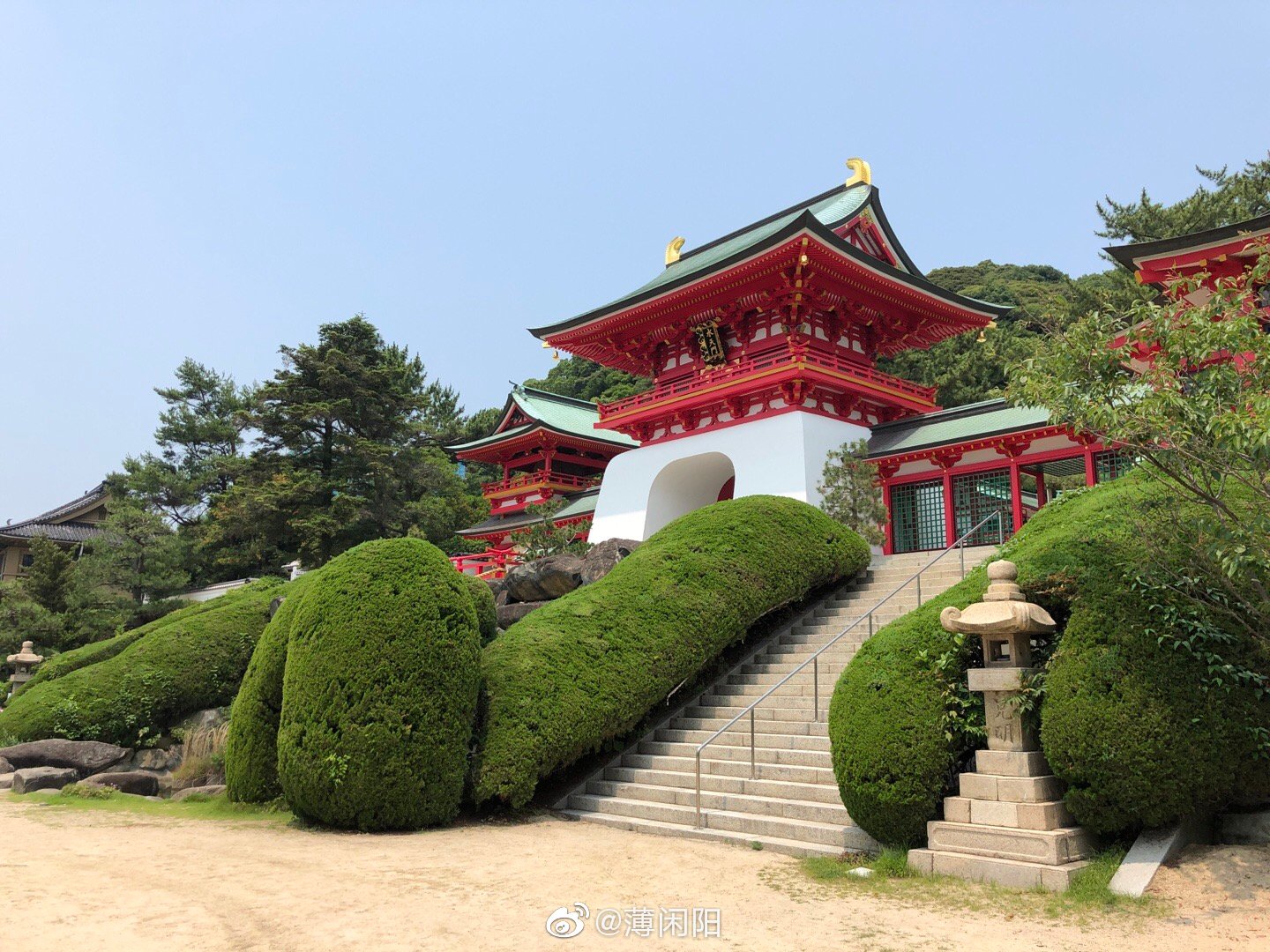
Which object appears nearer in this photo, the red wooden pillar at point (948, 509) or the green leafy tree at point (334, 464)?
the red wooden pillar at point (948, 509)

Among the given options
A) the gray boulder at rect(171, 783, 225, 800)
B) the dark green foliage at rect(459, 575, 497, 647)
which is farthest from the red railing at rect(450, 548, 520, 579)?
the gray boulder at rect(171, 783, 225, 800)

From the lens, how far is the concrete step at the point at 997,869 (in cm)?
596

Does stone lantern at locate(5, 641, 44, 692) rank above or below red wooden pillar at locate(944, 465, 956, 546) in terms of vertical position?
below

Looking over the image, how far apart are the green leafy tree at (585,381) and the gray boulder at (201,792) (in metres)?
40.6

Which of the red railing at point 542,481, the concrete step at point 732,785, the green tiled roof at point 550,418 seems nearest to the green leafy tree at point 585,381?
the green tiled roof at point 550,418

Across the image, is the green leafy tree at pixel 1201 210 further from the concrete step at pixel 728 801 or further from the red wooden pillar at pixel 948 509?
the concrete step at pixel 728 801

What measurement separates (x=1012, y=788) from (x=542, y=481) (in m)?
25.8

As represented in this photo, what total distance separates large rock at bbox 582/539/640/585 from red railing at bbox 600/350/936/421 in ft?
18.2

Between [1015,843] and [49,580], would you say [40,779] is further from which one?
[49,580]

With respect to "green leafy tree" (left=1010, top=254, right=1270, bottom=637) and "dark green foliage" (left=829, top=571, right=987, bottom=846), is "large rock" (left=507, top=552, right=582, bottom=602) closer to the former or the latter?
"dark green foliage" (left=829, top=571, right=987, bottom=846)

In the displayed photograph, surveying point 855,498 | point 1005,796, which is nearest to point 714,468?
point 855,498

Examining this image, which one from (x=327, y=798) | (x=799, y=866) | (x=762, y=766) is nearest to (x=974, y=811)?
(x=799, y=866)

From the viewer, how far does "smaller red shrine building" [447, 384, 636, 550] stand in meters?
31.1

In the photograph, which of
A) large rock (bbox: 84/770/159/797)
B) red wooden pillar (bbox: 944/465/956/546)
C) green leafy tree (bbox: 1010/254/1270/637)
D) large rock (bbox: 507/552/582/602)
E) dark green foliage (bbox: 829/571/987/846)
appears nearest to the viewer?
green leafy tree (bbox: 1010/254/1270/637)
